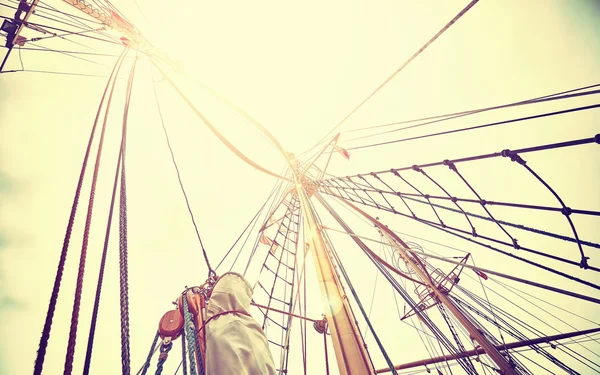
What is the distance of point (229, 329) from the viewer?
192cm

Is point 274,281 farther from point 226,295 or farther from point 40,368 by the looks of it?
point 40,368

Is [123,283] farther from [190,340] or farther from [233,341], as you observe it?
[233,341]

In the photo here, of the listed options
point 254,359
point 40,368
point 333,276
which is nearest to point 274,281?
point 333,276

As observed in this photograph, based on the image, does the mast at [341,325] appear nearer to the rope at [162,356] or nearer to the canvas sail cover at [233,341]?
the canvas sail cover at [233,341]

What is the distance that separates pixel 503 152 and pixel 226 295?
12.7 ft

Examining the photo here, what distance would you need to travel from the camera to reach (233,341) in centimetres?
183

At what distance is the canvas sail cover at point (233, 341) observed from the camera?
1699 mm

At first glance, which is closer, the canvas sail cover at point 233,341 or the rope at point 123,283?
the rope at point 123,283

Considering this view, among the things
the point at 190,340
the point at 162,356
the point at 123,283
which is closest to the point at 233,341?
the point at 190,340

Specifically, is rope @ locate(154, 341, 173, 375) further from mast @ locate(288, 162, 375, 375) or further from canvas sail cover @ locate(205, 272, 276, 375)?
mast @ locate(288, 162, 375, 375)

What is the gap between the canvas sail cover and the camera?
5.57 feet

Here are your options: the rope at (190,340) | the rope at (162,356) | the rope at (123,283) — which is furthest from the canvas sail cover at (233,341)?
the rope at (123,283)

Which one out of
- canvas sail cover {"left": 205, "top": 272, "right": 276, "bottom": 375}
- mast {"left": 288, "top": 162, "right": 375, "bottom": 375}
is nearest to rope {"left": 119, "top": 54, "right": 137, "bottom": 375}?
canvas sail cover {"left": 205, "top": 272, "right": 276, "bottom": 375}

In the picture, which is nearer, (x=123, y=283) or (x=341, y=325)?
(x=123, y=283)
